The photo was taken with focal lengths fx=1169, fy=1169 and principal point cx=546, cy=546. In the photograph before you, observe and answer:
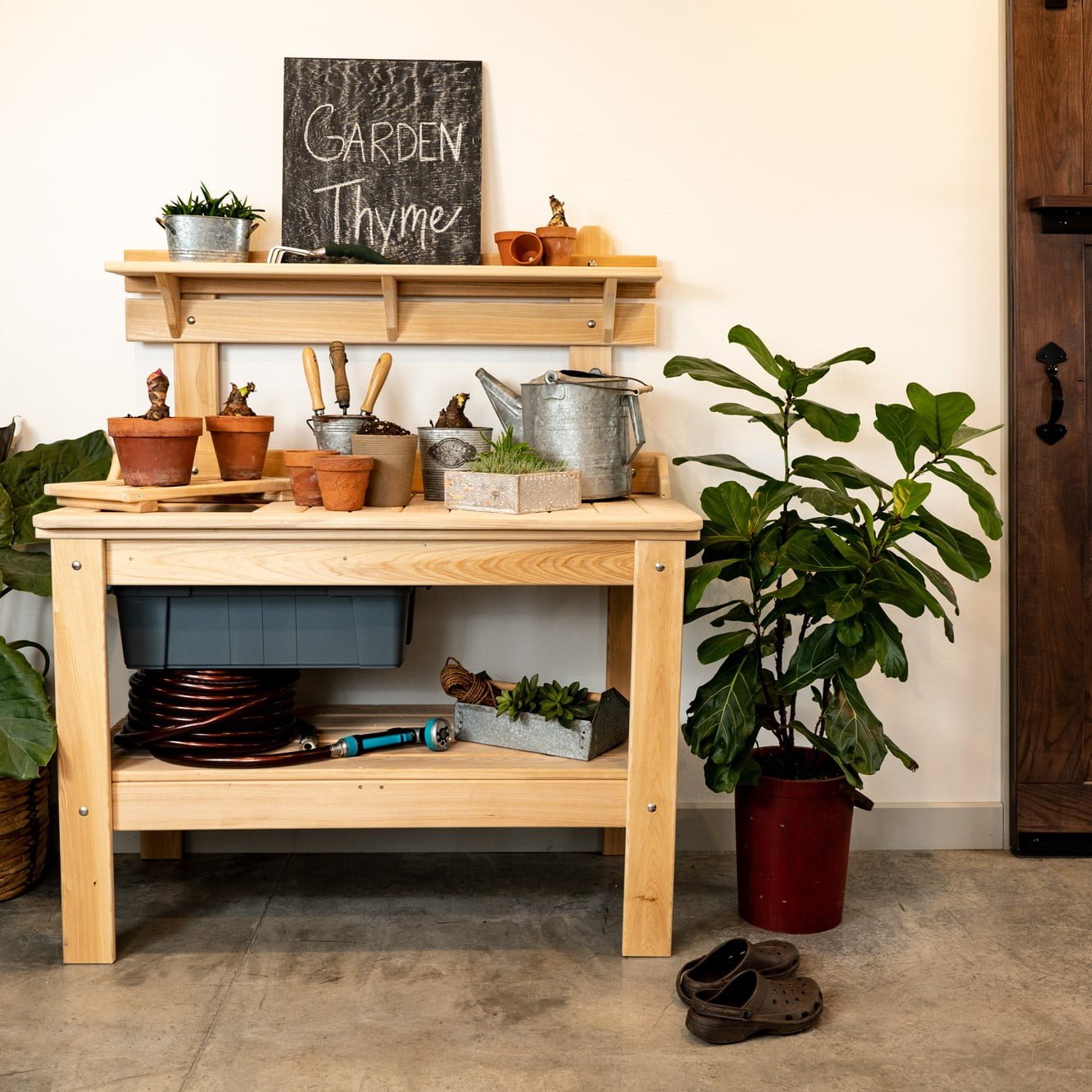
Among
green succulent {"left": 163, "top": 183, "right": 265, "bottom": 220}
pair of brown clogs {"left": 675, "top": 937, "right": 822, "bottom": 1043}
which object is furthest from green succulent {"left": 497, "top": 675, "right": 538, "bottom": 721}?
green succulent {"left": 163, "top": 183, "right": 265, "bottom": 220}

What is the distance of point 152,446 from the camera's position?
2.13m

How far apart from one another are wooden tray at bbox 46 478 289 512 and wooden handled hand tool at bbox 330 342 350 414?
0.95 ft

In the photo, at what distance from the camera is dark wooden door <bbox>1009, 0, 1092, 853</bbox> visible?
2.62 meters

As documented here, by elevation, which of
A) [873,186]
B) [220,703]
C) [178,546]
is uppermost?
[873,186]

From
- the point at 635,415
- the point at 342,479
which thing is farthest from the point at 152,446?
the point at 635,415

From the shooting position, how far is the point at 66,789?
6.93 ft

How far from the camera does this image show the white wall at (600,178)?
100 inches

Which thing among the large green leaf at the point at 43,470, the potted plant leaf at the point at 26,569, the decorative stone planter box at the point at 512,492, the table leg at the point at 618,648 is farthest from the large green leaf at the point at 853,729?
the large green leaf at the point at 43,470

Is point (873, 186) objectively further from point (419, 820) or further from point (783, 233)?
point (419, 820)

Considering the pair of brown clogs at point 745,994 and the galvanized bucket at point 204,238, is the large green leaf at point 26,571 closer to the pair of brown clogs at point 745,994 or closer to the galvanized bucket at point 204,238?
the galvanized bucket at point 204,238

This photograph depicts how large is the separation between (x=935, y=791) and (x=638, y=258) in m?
1.44

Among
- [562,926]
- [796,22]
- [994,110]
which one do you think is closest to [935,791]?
[562,926]

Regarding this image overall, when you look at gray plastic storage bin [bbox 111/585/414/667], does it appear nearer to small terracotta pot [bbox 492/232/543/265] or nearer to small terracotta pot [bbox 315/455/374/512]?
small terracotta pot [bbox 315/455/374/512]

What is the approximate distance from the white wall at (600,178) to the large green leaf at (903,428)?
461 millimetres
